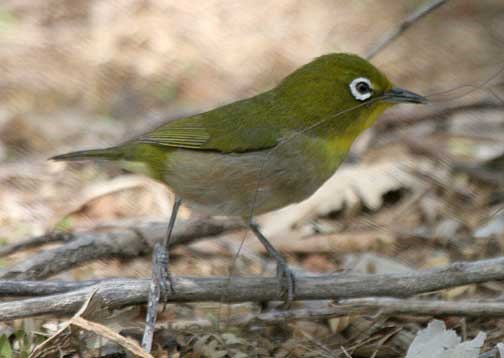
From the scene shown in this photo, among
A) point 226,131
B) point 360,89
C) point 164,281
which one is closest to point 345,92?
point 360,89

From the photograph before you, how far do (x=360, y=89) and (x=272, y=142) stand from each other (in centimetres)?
62

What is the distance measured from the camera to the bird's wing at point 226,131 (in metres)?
4.95

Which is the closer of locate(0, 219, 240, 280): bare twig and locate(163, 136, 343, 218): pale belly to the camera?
locate(0, 219, 240, 280): bare twig

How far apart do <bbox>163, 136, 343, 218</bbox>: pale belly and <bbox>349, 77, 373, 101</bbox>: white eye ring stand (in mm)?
384

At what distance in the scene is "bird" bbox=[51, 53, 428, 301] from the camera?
15.6 feet

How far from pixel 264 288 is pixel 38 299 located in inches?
48.7

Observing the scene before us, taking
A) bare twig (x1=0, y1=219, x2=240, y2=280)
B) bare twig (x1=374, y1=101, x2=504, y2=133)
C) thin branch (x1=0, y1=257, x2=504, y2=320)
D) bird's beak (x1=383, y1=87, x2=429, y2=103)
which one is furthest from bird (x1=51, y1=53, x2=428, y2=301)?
bare twig (x1=374, y1=101, x2=504, y2=133)

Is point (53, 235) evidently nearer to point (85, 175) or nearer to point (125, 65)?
point (85, 175)

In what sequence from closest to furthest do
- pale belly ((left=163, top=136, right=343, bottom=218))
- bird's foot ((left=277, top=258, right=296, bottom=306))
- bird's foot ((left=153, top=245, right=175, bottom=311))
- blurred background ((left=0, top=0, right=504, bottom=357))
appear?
bird's foot ((left=153, top=245, right=175, bottom=311)) < bird's foot ((left=277, top=258, right=296, bottom=306)) < pale belly ((left=163, top=136, right=343, bottom=218)) < blurred background ((left=0, top=0, right=504, bottom=357))

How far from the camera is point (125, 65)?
846cm

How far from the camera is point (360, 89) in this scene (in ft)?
16.2

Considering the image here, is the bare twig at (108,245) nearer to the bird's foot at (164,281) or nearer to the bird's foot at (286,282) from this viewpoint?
the bird's foot at (164,281)

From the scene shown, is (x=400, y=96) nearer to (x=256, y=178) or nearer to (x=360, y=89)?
(x=360, y=89)

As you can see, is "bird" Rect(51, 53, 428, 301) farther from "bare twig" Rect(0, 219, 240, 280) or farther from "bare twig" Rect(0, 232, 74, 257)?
"bare twig" Rect(0, 232, 74, 257)
